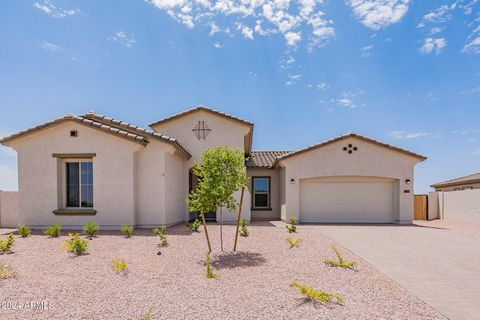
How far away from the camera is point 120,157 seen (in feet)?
37.4

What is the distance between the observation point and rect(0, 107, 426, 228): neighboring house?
1139cm

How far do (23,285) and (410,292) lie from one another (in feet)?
25.6

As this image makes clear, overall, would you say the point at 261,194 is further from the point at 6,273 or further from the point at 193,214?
the point at 6,273

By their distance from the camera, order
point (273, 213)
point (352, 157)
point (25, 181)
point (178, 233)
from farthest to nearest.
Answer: point (273, 213) → point (352, 157) → point (25, 181) → point (178, 233)

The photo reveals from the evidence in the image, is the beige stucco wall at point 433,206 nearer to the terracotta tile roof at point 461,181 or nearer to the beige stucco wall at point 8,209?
the terracotta tile roof at point 461,181

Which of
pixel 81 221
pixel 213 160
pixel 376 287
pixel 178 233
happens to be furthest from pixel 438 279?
pixel 81 221

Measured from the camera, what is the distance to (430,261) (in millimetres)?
7457

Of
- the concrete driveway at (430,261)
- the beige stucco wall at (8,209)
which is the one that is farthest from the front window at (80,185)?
the concrete driveway at (430,261)

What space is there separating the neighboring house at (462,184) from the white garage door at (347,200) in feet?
33.1

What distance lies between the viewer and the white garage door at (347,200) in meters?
15.1

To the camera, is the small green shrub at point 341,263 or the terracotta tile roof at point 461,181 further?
Answer: the terracotta tile roof at point 461,181

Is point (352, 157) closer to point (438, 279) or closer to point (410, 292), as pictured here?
point (438, 279)

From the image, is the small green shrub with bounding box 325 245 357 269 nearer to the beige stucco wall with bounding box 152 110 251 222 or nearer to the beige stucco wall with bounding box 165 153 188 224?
the beige stucco wall with bounding box 165 153 188 224

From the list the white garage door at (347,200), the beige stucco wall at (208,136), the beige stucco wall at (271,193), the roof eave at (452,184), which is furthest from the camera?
the roof eave at (452,184)
